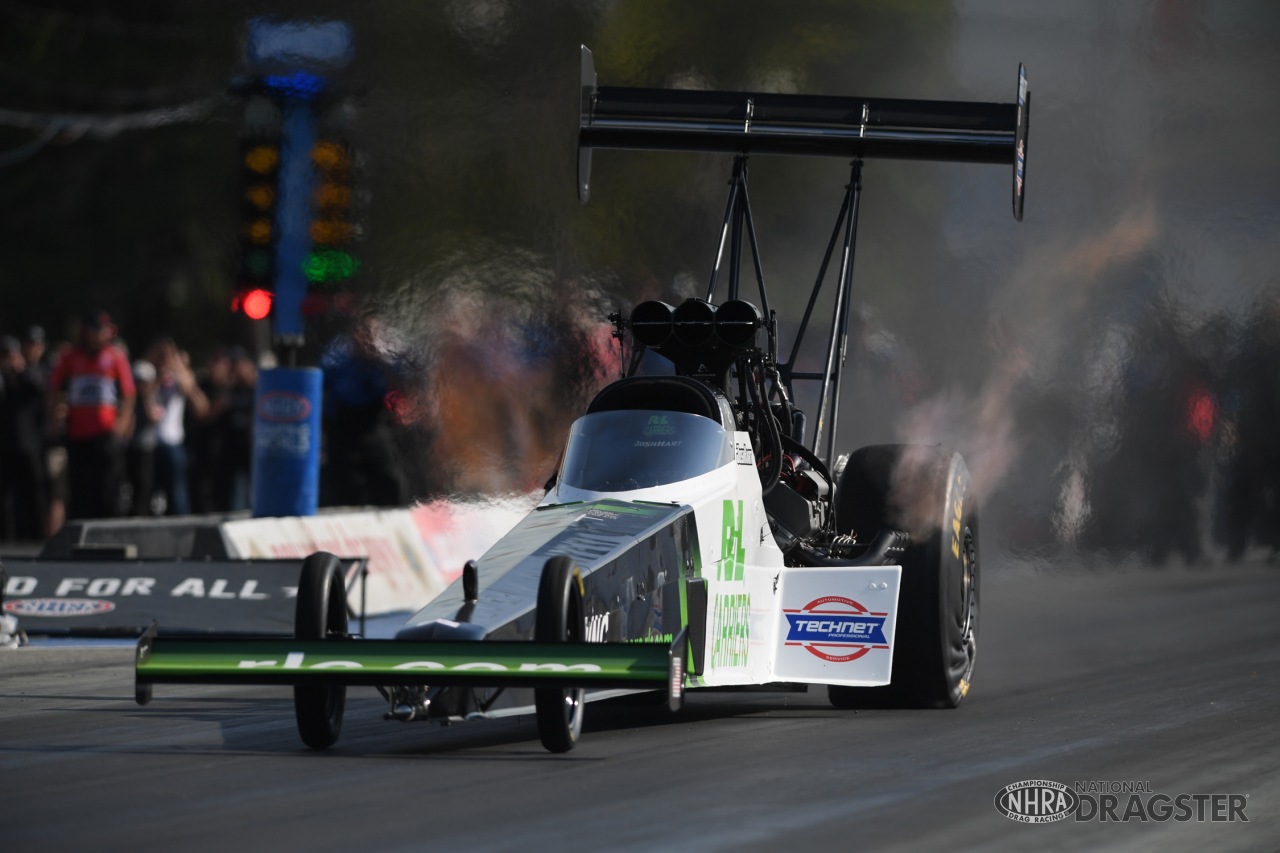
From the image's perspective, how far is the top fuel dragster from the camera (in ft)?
23.4

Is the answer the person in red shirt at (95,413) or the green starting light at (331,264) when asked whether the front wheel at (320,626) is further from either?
the person in red shirt at (95,413)

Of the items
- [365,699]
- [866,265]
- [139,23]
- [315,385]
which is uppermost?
[139,23]

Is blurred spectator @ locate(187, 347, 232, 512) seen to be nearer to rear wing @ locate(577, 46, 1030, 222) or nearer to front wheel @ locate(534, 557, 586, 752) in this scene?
rear wing @ locate(577, 46, 1030, 222)

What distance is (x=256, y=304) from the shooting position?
16.0 metres

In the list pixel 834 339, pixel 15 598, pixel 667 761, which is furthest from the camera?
pixel 15 598

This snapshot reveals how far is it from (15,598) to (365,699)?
151 inches

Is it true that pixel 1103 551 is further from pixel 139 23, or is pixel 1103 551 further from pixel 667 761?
pixel 139 23

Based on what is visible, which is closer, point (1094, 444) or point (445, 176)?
point (1094, 444)

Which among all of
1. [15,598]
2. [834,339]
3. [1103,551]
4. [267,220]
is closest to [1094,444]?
[1103,551]

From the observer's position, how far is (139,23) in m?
28.5

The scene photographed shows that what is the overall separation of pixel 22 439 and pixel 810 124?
39.0 ft

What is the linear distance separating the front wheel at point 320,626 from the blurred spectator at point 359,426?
27.4ft

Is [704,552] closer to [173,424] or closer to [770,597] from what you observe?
[770,597]

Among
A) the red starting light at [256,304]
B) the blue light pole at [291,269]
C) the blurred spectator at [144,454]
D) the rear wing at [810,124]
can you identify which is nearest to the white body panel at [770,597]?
the rear wing at [810,124]
